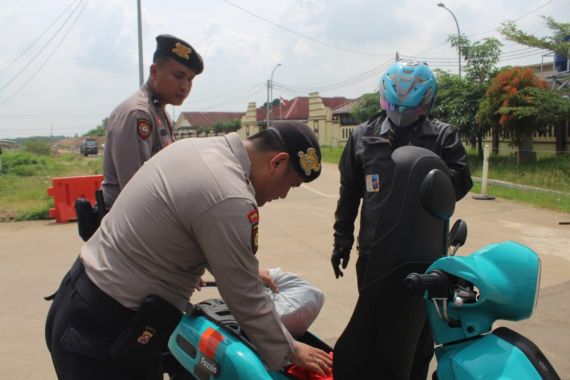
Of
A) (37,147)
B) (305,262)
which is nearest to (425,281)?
(305,262)

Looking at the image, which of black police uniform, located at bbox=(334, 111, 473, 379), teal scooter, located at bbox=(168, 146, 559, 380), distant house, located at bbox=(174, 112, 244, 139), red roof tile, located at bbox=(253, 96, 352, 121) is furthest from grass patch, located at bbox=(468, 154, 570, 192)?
distant house, located at bbox=(174, 112, 244, 139)

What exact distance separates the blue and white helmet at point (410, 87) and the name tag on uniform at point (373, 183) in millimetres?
353

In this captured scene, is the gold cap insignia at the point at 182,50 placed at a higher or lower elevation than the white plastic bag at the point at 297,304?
higher

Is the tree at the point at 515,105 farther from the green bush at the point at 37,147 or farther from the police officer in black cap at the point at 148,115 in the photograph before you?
the green bush at the point at 37,147

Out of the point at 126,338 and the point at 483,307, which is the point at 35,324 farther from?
the point at 483,307

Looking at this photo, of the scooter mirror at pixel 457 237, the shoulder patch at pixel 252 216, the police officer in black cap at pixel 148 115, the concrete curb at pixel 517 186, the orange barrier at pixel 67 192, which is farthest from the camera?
the concrete curb at pixel 517 186

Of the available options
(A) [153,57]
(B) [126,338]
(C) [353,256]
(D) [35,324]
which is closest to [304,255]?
(C) [353,256]

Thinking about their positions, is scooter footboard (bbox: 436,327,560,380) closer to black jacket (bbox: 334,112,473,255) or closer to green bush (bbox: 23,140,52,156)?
black jacket (bbox: 334,112,473,255)

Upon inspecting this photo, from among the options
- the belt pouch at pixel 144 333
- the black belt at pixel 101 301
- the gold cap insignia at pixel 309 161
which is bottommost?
the belt pouch at pixel 144 333

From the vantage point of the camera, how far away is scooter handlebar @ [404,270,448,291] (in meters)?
1.46

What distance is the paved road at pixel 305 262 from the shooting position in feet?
12.5

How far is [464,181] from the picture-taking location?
8.64 feet

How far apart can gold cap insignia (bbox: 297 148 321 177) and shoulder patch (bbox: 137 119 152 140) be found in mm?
1498

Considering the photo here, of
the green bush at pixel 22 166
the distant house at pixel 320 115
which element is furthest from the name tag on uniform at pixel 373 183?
the distant house at pixel 320 115
